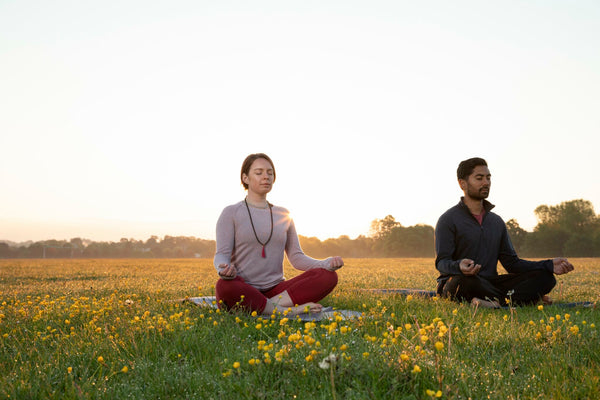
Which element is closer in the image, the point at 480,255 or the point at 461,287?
the point at 461,287

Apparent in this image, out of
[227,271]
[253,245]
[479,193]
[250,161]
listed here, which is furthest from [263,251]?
[479,193]

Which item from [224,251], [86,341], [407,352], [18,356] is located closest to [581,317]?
[407,352]

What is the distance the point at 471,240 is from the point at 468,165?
1.14 meters

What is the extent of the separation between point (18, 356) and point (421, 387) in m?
3.60

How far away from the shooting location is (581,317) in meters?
5.77

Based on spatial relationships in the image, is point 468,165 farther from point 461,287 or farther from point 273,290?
point 273,290

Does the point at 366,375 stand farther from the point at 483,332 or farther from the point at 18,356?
the point at 18,356

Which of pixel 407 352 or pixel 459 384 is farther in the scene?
pixel 407 352

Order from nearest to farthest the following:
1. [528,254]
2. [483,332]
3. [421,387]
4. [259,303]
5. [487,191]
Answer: [421,387], [483,332], [259,303], [487,191], [528,254]

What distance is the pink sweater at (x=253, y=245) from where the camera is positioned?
20.0 ft

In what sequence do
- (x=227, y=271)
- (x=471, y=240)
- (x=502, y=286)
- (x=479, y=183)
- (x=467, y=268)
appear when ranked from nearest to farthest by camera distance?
(x=227, y=271) → (x=467, y=268) → (x=479, y=183) → (x=471, y=240) → (x=502, y=286)

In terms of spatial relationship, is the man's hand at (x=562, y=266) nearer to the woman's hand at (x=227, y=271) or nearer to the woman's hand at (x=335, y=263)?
the woman's hand at (x=335, y=263)

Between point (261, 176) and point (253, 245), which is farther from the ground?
point (261, 176)

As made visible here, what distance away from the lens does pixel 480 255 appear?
7.15 meters
